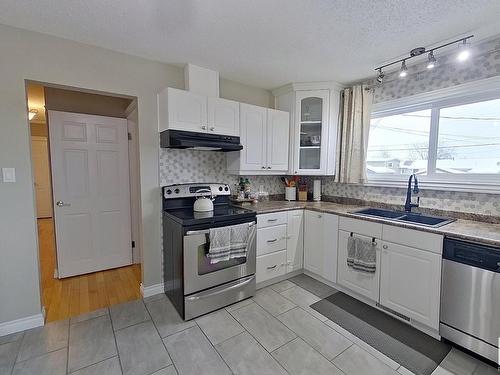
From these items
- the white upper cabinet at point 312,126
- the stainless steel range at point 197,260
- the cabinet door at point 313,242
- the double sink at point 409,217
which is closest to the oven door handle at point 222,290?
the stainless steel range at point 197,260

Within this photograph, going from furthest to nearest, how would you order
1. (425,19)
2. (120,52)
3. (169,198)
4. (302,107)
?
(302,107) < (169,198) < (120,52) < (425,19)

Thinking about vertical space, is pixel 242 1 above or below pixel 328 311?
above

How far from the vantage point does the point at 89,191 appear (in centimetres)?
300

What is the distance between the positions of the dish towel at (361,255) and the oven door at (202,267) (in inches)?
39.0

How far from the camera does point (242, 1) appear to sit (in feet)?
5.15

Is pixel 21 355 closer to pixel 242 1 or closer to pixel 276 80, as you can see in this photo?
pixel 242 1

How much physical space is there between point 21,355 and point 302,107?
3.49 meters

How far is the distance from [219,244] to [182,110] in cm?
132

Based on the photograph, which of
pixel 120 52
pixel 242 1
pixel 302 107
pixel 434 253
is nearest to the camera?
pixel 242 1

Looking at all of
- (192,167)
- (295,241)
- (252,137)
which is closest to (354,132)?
(252,137)

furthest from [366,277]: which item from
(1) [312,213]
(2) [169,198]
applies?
(2) [169,198]

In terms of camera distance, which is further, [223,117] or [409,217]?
[223,117]

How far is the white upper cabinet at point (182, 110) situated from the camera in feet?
7.55

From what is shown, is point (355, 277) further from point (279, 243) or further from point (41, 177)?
point (41, 177)
